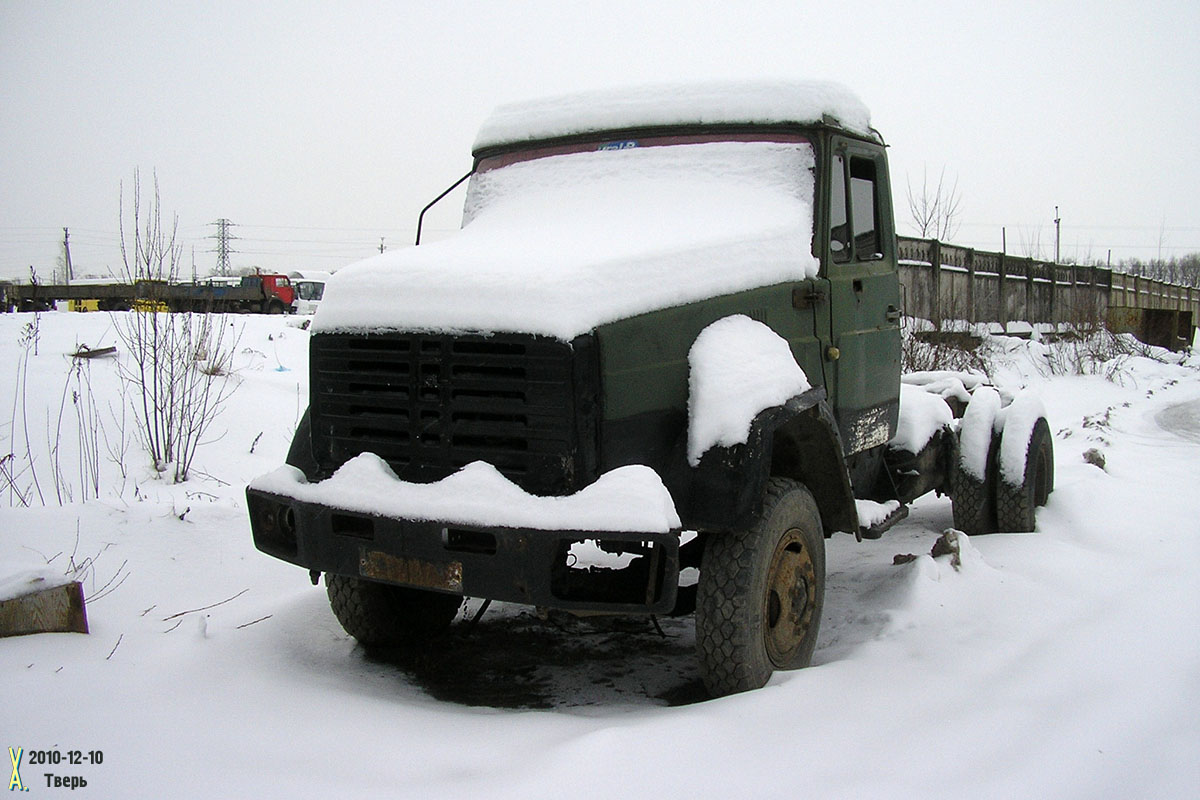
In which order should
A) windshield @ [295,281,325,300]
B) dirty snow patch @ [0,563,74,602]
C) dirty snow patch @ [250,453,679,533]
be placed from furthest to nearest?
windshield @ [295,281,325,300], dirty snow patch @ [0,563,74,602], dirty snow patch @ [250,453,679,533]

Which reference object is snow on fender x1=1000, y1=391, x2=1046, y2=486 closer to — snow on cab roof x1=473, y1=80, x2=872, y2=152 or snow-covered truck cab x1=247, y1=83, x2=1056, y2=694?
snow-covered truck cab x1=247, y1=83, x2=1056, y2=694

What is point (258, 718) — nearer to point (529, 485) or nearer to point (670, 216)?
point (529, 485)

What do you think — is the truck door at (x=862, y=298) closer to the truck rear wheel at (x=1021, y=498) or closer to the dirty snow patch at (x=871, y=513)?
the dirty snow patch at (x=871, y=513)

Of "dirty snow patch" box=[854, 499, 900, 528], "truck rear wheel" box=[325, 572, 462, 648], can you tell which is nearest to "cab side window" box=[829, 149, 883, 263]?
"dirty snow patch" box=[854, 499, 900, 528]

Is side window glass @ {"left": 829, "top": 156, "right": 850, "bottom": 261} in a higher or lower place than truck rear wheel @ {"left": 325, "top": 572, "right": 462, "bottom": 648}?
higher

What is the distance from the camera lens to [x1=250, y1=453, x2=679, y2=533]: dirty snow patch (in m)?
2.70

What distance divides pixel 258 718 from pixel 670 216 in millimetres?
2403

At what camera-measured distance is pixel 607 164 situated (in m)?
4.09

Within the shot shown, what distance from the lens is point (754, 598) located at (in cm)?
308

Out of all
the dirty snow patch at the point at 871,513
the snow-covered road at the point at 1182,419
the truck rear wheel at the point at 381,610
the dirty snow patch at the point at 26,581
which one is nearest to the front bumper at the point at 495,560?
the truck rear wheel at the point at 381,610

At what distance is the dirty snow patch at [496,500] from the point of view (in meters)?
2.70

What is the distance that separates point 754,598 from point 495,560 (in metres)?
0.90

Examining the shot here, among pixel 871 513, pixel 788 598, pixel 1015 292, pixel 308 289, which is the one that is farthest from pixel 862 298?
pixel 308 289

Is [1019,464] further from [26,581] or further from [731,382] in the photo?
[26,581]
